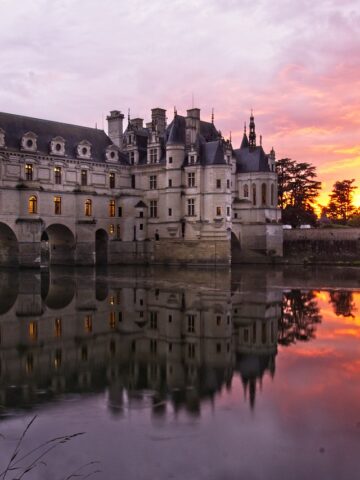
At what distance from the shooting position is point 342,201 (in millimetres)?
84312

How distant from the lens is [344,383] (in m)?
10.3

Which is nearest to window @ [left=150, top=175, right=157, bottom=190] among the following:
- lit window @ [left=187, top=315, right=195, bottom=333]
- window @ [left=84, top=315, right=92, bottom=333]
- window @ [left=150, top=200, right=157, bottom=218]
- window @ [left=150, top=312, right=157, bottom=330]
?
window @ [left=150, top=200, right=157, bottom=218]

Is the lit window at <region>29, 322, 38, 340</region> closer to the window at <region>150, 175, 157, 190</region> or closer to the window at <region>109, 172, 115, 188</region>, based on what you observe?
the window at <region>109, 172, 115, 188</region>

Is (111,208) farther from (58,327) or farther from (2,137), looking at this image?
(58,327)

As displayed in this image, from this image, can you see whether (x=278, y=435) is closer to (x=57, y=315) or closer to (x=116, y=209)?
(x=57, y=315)

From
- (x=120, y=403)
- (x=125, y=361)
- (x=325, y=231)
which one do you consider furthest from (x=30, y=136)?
(x=120, y=403)

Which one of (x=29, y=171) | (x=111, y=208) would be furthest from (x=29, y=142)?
(x=111, y=208)

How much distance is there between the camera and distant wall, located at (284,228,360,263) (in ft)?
184

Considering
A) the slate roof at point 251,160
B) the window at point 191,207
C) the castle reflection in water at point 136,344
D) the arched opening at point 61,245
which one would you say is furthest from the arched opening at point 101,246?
the castle reflection in water at point 136,344

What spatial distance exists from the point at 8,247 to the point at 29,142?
9.07 m

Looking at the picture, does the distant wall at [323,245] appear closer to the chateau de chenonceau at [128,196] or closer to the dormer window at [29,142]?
the chateau de chenonceau at [128,196]

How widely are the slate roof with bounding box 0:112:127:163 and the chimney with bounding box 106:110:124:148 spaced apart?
1.06m

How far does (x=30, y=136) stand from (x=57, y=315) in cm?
3084

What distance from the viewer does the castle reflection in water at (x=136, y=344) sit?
9922 mm
